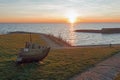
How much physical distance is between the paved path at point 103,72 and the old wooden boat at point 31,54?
3180 millimetres

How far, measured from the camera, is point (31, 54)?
48.8 ft

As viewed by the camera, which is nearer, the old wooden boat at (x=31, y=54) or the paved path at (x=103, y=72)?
the paved path at (x=103, y=72)

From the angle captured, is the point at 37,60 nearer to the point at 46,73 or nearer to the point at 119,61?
the point at 46,73

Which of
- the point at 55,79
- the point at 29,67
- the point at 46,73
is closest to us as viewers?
the point at 55,79

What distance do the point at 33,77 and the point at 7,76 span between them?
51.3 inches

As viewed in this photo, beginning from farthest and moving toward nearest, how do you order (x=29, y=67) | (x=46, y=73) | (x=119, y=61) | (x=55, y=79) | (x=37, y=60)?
(x=119, y=61) < (x=37, y=60) < (x=29, y=67) < (x=46, y=73) < (x=55, y=79)

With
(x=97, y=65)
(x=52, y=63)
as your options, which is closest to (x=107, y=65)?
(x=97, y=65)

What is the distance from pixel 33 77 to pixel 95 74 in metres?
3.56

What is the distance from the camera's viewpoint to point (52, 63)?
16250mm

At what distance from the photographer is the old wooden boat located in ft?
47.7

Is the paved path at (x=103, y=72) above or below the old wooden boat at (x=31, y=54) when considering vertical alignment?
below

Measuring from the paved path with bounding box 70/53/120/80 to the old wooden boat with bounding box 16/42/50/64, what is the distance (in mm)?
3180

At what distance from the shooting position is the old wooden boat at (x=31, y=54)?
47.7ft

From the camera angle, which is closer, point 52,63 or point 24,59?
point 24,59
